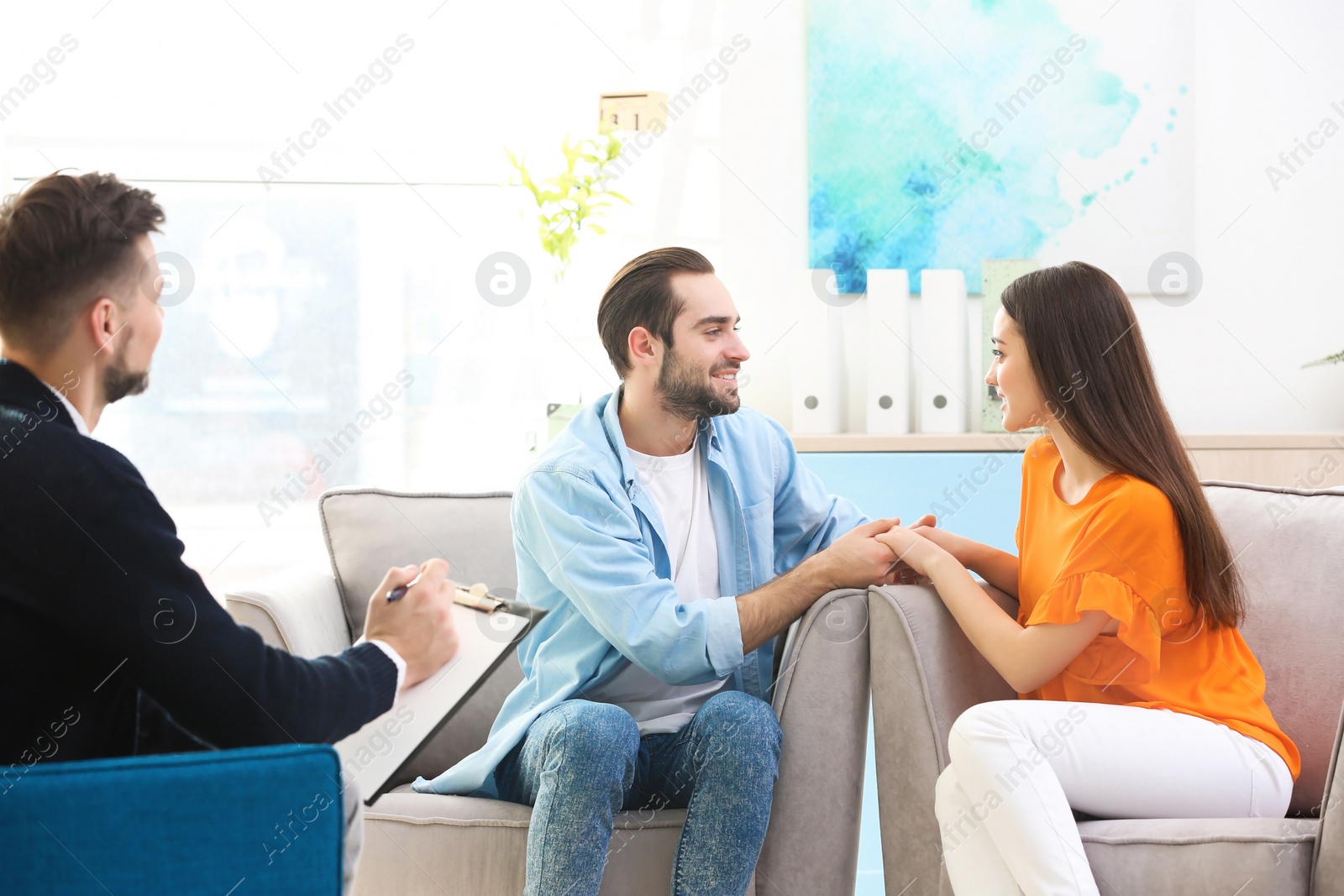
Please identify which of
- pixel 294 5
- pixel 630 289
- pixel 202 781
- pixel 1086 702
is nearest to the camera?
pixel 202 781

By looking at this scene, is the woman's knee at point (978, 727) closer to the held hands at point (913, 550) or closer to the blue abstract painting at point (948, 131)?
the held hands at point (913, 550)

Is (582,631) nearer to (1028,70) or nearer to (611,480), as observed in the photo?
(611,480)

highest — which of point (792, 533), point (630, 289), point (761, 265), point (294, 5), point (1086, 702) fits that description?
point (294, 5)

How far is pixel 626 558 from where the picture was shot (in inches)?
61.6

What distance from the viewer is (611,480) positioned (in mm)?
1658

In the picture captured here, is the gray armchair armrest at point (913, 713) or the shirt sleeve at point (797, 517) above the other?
the shirt sleeve at point (797, 517)

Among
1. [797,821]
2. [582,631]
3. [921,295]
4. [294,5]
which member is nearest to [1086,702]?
[797,821]

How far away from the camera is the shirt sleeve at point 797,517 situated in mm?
1884

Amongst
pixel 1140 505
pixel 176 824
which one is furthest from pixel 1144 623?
pixel 176 824

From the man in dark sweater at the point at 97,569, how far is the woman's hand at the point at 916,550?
0.78 m

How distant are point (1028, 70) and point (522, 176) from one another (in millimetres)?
1376

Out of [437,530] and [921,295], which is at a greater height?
[921,295]

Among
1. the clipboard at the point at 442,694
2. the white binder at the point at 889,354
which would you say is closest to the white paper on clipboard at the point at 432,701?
the clipboard at the point at 442,694

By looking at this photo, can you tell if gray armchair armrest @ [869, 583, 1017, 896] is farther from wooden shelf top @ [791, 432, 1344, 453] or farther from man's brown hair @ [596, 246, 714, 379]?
wooden shelf top @ [791, 432, 1344, 453]
